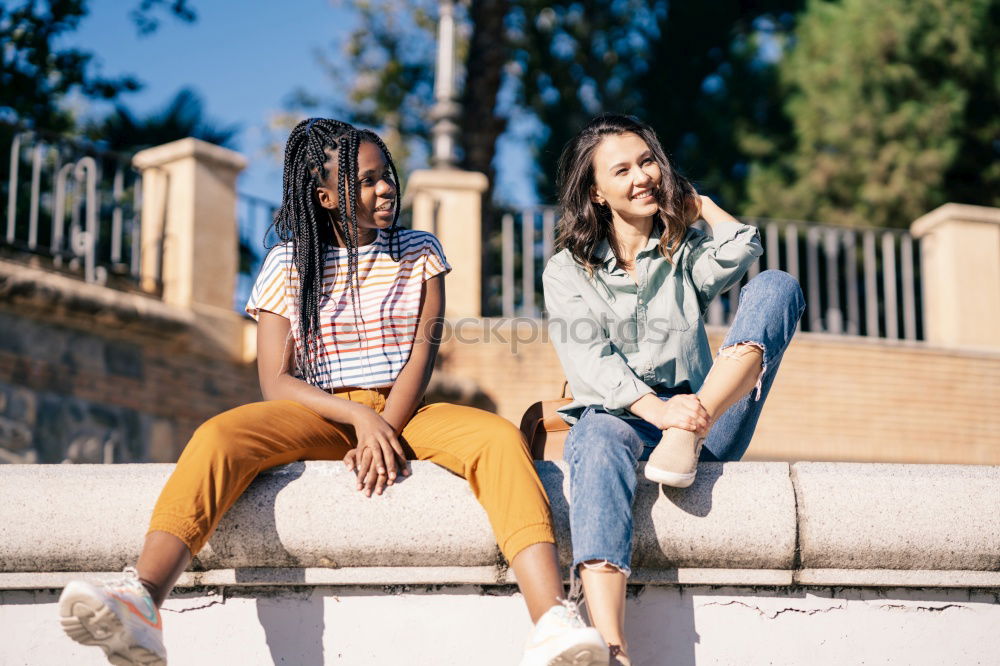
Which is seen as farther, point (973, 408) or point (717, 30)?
point (717, 30)

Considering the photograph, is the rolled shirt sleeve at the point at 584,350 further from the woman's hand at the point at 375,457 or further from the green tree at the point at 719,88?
the green tree at the point at 719,88

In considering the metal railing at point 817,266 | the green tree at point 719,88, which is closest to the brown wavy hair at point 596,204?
the metal railing at point 817,266

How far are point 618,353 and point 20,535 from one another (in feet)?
4.96

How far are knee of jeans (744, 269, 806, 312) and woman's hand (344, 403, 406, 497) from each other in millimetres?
952

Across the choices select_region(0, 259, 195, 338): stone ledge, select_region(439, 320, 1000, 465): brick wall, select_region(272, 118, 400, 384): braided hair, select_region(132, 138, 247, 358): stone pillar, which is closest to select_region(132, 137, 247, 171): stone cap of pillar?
select_region(132, 138, 247, 358): stone pillar

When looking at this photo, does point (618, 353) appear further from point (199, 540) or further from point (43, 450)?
point (43, 450)

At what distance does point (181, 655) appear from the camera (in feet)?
8.41

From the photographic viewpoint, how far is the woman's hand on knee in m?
2.52

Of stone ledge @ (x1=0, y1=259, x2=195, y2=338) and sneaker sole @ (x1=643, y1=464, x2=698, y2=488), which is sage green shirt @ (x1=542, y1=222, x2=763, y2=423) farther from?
stone ledge @ (x1=0, y1=259, x2=195, y2=338)

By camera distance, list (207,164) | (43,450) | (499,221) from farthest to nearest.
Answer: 1. (499,221)
2. (207,164)
3. (43,450)

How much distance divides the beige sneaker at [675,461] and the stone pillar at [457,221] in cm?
594

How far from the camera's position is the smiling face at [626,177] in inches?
125

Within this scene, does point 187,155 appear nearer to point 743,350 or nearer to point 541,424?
point 541,424

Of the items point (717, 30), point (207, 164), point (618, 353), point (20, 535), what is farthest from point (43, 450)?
point (717, 30)
